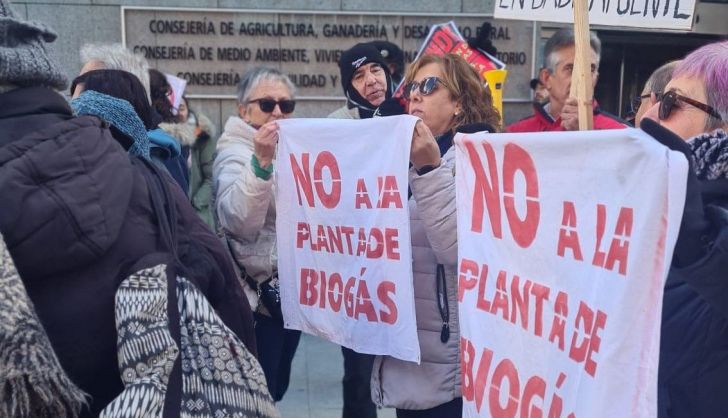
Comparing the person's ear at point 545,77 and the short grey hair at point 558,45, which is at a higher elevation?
the short grey hair at point 558,45

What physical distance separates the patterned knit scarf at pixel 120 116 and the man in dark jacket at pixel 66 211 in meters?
0.43

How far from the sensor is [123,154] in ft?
6.45

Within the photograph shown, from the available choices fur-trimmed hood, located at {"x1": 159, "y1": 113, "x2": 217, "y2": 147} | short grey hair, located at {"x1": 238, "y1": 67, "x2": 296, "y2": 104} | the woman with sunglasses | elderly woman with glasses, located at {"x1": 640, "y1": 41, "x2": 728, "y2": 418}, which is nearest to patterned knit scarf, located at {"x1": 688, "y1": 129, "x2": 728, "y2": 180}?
elderly woman with glasses, located at {"x1": 640, "y1": 41, "x2": 728, "y2": 418}

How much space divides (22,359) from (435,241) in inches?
59.4

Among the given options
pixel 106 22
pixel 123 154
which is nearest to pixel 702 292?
pixel 123 154

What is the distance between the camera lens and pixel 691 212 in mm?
1835

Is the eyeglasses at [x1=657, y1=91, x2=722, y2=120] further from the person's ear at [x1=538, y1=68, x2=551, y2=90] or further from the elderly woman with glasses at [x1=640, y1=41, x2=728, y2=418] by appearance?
the person's ear at [x1=538, y1=68, x2=551, y2=90]

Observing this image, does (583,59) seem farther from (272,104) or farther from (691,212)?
(272,104)

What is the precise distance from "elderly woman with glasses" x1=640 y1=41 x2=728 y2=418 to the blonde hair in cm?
101

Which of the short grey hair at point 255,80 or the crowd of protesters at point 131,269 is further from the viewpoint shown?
the short grey hair at point 255,80

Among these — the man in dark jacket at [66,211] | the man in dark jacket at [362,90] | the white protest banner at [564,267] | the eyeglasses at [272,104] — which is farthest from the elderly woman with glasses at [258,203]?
the man in dark jacket at [66,211]

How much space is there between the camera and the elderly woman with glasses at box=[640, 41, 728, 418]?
184 cm

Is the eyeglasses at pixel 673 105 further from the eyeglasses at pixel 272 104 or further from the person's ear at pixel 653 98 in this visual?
the eyeglasses at pixel 272 104

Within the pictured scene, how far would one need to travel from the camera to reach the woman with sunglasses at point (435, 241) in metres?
2.85
